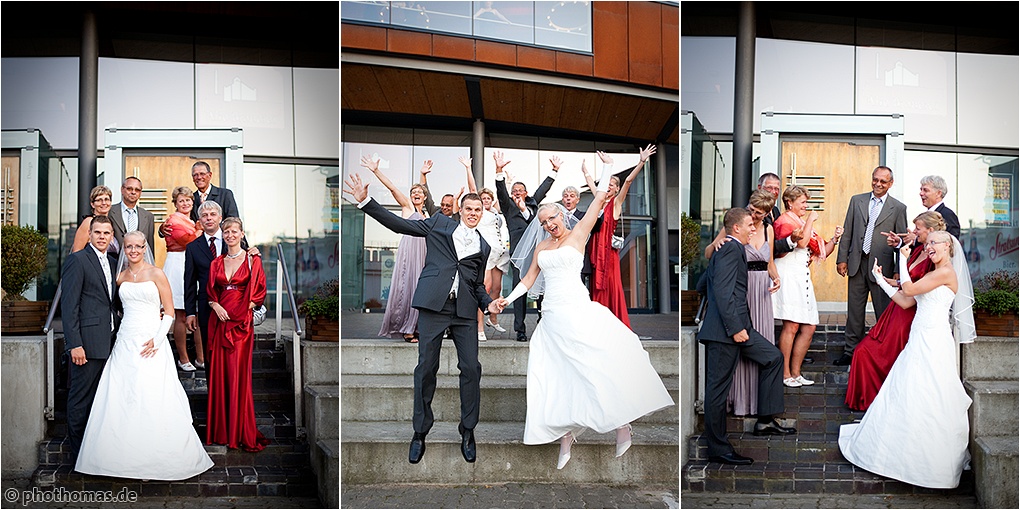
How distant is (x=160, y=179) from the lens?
5070 mm

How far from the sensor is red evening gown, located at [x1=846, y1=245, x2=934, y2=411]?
4.98 metres

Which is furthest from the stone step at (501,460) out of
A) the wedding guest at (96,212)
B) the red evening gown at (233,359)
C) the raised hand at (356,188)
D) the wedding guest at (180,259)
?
the wedding guest at (96,212)

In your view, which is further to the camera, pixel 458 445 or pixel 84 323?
pixel 84 323

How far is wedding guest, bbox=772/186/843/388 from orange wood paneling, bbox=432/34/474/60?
6.89 feet

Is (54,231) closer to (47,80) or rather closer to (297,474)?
(47,80)

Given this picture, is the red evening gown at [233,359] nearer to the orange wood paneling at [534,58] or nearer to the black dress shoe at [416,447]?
the black dress shoe at [416,447]

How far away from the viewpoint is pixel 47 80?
16.7 feet

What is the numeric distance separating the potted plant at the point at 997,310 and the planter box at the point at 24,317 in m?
5.53

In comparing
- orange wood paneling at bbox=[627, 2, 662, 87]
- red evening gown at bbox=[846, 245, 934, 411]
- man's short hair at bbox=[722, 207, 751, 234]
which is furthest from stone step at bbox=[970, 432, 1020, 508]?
orange wood paneling at bbox=[627, 2, 662, 87]

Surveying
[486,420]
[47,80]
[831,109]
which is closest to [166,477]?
[486,420]

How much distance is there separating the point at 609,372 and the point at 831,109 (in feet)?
7.11

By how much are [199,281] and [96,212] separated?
70cm

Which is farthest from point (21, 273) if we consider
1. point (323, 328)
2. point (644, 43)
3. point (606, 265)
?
point (644, 43)

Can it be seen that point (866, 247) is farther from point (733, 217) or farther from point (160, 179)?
point (160, 179)
